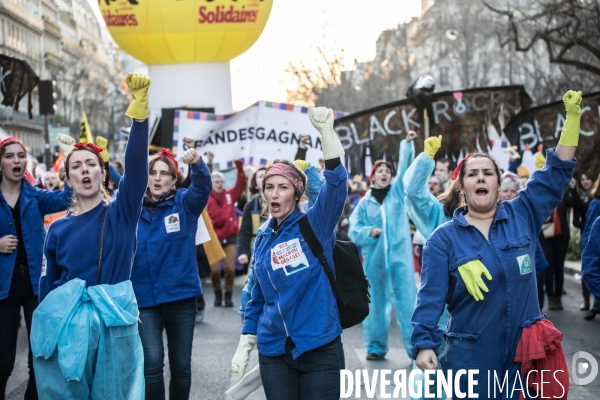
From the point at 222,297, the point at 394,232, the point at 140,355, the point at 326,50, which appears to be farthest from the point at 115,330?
the point at 326,50

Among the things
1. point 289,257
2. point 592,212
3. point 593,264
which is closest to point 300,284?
point 289,257

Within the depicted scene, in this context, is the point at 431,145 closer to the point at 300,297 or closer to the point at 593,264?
the point at 593,264

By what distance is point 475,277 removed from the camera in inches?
163

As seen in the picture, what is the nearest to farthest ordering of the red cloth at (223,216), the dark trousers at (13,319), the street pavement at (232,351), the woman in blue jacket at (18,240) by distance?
1. the dark trousers at (13,319)
2. the woman in blue jacket at (18,240)
3. the street pavement at (232,351)
4. the red cloth at (223,216)

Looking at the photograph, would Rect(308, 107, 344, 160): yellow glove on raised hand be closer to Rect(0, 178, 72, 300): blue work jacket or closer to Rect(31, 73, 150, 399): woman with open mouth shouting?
Rect(31, 73, 150, 399): woman with open mouth shouting

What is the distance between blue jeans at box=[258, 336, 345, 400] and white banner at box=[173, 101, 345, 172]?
752 centimetres

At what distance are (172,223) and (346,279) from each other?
68.1 inches

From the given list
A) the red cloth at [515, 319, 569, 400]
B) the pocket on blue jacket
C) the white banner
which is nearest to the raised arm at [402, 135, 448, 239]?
the pocket on blue jacket

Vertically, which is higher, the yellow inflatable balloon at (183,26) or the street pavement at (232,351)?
the yellow inflatable balloon at (183,26)

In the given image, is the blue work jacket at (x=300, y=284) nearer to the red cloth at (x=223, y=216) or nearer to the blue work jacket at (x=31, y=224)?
the blue work jacket at (x=31, y=224)

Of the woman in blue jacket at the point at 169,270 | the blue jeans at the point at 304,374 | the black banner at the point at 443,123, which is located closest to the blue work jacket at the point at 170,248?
the woman in blue jacket at the point at 169,270

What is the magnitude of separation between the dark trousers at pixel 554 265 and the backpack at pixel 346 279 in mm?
7767

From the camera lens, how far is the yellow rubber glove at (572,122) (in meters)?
4.46

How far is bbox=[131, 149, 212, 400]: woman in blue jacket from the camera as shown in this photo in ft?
18.9
